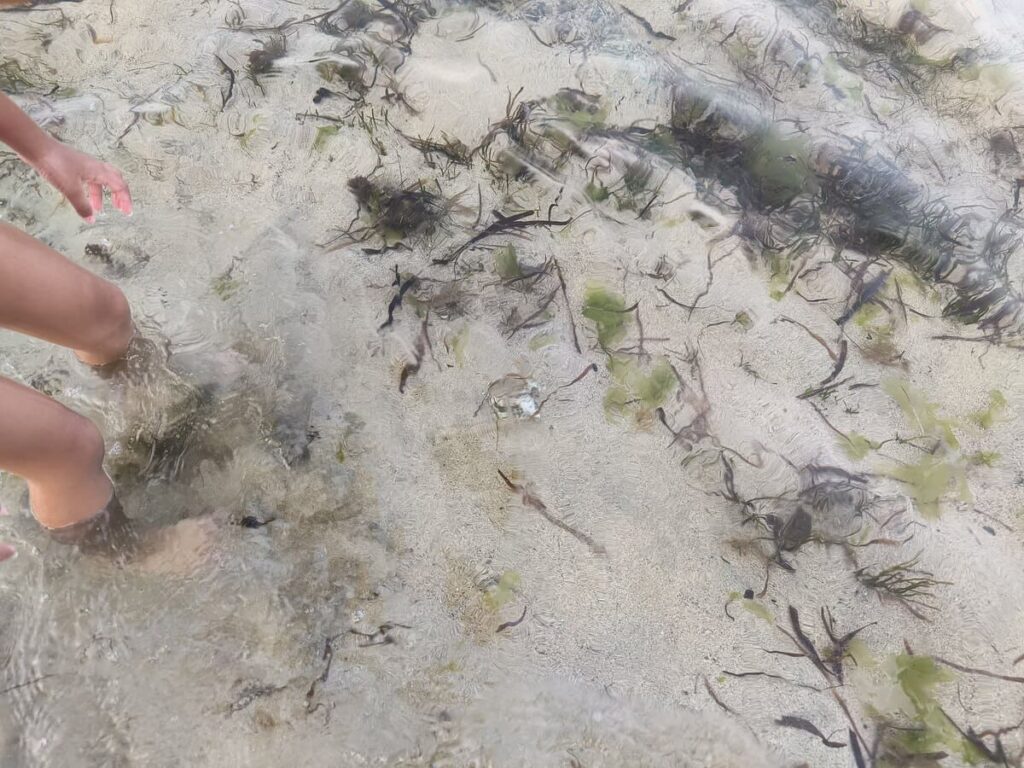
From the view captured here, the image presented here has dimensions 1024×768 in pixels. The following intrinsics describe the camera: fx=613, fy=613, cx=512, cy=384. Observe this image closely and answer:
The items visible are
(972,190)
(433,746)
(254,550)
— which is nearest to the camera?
(433,746)

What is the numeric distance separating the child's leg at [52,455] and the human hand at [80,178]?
1.86 feet

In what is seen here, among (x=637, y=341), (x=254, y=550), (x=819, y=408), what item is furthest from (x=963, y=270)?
(x=254, y=550)

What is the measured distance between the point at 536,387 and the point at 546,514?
1.61 feet

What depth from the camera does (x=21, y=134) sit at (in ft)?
5.39

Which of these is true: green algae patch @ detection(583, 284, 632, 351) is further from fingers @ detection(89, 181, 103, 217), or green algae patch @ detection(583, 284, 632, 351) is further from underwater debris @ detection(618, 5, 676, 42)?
fingers @ detection(89, 181, 103, 217)

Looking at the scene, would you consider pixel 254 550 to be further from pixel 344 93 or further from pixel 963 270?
pixel 963 270

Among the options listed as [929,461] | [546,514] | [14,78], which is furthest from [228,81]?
[929,461]

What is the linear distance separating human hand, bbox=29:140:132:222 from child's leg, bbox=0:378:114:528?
57 cm

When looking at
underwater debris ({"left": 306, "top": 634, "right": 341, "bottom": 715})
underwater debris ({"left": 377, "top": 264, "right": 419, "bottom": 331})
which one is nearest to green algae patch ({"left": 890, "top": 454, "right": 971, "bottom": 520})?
underwater debris ({"left": 377, "top": 264, "right": 419, "bottom": 331})

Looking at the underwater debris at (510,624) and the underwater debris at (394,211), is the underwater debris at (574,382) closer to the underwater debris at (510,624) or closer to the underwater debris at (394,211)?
the underwater debris at (510,624)

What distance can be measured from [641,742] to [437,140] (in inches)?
100

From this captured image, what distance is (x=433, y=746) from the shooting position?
76.5 inches

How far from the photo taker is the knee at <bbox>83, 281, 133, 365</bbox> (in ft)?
6.10

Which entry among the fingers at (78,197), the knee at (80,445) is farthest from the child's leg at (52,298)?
the knee at (80,445)
